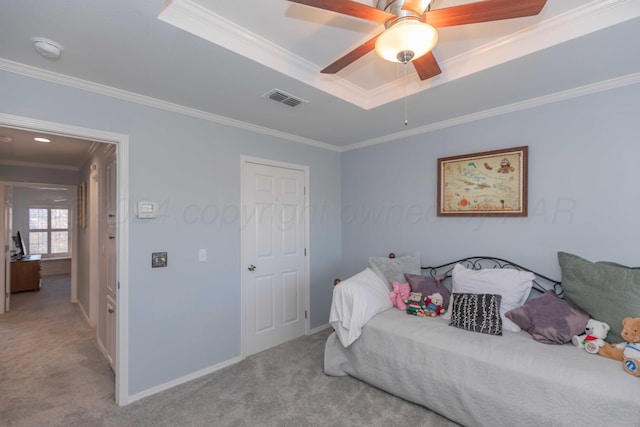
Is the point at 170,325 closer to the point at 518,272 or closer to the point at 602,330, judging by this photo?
the point at 518,272

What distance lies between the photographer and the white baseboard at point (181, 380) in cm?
240

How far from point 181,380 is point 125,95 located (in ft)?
7.98

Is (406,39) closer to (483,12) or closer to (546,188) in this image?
(483,12)

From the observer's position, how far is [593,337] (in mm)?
1921

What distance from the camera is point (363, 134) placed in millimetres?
3568

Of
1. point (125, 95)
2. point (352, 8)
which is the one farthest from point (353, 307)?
point (125, 95)

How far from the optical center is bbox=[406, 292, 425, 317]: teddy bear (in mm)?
2670

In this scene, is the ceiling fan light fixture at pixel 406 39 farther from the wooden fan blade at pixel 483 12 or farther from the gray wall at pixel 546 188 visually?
the gray wall at pixel 546 188

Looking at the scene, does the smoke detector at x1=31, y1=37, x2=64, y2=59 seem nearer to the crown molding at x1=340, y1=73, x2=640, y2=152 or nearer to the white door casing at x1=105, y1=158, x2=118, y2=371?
the white door casing at x1=105, y1=158, x2=118, y2=371

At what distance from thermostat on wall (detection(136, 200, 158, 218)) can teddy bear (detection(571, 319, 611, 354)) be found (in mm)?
3202

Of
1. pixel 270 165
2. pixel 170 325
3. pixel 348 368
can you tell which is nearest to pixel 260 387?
pixel 348 368

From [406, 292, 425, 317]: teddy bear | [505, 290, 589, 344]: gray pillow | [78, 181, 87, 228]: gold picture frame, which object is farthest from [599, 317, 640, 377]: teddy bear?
[78, 181, 87, 228]: gold picture frame

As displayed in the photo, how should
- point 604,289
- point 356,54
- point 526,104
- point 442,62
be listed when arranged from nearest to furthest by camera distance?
point 356,54 < point 604,289 < point 442,62 < point 526,104

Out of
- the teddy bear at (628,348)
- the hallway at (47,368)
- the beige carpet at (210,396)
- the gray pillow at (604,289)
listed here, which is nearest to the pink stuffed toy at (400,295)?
the beige carpet at (210,396)
